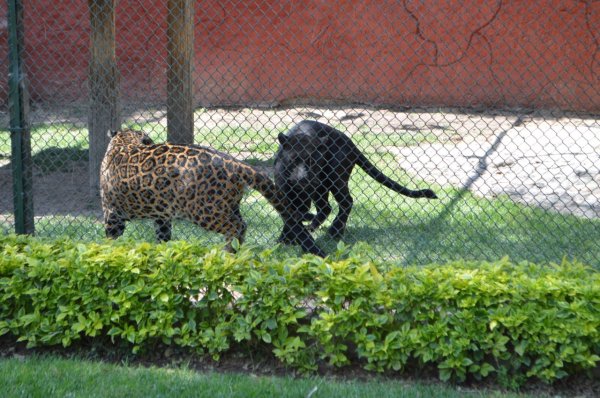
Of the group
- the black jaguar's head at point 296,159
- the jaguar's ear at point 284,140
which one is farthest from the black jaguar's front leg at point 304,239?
the jaguar's ear at point 284,140

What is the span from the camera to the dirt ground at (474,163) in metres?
7.90

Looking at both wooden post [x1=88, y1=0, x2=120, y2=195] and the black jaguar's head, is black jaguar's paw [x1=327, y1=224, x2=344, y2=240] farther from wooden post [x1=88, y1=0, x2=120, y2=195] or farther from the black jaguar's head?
wooden post [x1=88, y1=0, x2=120, y2=195]

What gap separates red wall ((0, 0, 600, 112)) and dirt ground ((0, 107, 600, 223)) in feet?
1.36

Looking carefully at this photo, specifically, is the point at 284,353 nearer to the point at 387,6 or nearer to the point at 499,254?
the point at 499,254

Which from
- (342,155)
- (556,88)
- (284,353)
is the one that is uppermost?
(556,88)

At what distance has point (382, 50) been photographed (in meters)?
11.9

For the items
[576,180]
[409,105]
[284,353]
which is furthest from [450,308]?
[409,105]

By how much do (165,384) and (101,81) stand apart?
15.4ft

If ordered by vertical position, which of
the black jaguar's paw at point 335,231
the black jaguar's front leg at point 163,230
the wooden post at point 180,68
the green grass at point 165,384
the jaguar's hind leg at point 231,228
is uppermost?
the wooden post at point 180,68

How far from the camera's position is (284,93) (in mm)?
12133

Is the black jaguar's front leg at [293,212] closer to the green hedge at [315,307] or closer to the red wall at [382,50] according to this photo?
the green hedge at [315,307]

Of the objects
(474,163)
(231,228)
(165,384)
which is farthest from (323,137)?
(474,163)

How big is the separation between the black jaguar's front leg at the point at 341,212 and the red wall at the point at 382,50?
5117 millimetres

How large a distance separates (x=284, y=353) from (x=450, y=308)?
3.07 feet
